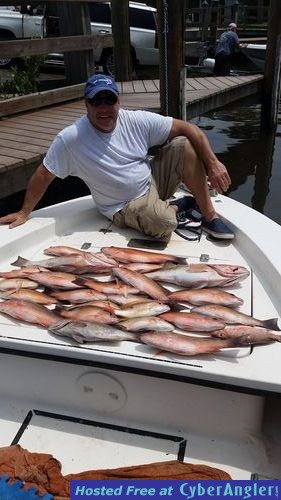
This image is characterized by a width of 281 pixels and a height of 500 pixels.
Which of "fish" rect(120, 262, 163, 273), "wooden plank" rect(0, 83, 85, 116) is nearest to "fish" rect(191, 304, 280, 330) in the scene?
"fish" rect(120, 262, 163, 273)

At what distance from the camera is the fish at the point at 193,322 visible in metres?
2.26

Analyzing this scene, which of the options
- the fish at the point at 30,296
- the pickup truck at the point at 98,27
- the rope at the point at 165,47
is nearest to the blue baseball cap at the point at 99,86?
the fish at the point at 30,296

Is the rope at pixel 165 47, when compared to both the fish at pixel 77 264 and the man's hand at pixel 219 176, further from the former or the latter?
the fish at pixel 77 264

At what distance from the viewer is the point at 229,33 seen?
44.7 feet

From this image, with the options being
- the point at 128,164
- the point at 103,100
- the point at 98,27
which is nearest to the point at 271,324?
the point at 128,164

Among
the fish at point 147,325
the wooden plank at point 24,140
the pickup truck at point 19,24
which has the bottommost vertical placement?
the fish at point 147,325

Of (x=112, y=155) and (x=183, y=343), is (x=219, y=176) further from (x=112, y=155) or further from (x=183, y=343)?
(x=183, y=343)

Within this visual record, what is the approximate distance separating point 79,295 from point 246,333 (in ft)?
3.04

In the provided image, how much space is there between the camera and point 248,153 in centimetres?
920

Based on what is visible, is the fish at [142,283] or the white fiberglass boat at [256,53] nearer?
the fish at [142,283]

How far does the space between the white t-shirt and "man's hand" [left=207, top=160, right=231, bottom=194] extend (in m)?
0.45

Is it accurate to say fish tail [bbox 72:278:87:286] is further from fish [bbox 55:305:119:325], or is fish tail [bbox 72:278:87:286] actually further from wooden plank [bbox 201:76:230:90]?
wooden plank [bbox 201:76:230:90]

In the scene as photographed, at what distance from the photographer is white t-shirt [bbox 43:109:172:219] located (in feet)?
10.9

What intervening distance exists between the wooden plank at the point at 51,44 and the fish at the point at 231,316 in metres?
4.42
